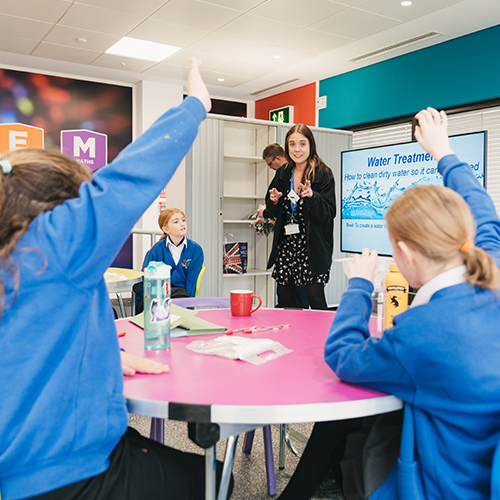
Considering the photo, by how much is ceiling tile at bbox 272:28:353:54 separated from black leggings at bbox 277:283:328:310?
310 cm

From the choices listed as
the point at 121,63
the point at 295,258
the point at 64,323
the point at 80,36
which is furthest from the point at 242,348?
the point at 121,63

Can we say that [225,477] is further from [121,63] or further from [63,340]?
[121,63]

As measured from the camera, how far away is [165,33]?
197 inches

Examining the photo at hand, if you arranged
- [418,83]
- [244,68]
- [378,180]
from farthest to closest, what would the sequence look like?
[244,68] → [418,83] → [378,180]

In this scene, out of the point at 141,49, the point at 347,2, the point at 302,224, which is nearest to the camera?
the point at 302,224

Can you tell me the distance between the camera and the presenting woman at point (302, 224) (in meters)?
2.93

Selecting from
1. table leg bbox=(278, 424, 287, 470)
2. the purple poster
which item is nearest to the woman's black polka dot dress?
table leg bbox=(278, 424, 287, 470)

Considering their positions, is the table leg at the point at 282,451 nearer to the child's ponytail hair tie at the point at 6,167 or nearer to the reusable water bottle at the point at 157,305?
the reusable water bottle at the point at 157,305

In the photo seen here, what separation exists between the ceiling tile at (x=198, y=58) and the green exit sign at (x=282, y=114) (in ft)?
4.66

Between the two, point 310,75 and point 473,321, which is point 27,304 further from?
point 310,75

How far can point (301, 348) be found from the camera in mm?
1280

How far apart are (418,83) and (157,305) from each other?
4.97m

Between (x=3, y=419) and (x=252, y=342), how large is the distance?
61cm

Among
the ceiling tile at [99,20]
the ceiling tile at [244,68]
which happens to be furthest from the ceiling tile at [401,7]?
the ceiling tile at [99,20]
